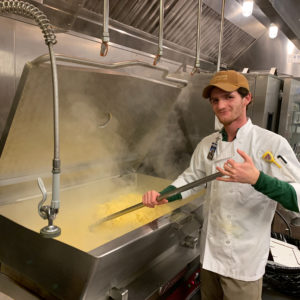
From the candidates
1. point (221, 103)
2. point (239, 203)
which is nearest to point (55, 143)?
point (221, 103)

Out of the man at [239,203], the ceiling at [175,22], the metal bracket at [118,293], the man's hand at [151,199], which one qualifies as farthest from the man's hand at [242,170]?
the ceiling at [175,22]

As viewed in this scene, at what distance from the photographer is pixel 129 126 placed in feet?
6.53

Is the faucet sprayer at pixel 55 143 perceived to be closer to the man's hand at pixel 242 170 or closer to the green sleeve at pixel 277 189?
the man's hand at pixel 242 170

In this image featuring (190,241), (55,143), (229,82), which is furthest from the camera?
(190,241)

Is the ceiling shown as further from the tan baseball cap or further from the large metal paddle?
the large metal paddle

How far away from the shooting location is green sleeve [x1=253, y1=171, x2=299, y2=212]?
3.52ft

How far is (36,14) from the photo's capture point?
0.97m

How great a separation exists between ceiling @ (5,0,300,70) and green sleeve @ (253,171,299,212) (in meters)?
1.19

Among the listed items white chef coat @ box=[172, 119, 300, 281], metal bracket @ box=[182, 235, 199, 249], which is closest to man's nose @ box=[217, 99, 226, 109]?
white chef coat @ box=[172, 119, 300, 281]

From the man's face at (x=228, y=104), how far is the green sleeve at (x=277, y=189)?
38 cm

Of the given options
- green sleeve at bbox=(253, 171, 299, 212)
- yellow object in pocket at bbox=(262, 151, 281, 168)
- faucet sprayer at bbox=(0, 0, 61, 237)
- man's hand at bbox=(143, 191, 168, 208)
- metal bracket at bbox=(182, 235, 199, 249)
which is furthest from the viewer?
metal bracket at bbox=(182, 235, 199, 249)

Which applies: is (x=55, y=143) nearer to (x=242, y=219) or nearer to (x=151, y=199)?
(x=151, y=199)

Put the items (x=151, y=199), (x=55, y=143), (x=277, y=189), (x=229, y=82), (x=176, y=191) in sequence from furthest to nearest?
1. (x=151, y=199)
2. (x=229, y=82)
3. (x=176, y=191)
4. (x=277, y=189)
5. (x=55, y=143)

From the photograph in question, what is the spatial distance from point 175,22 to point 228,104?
4.20ft
